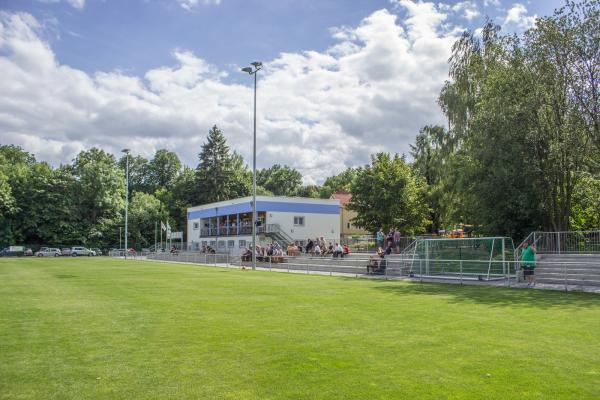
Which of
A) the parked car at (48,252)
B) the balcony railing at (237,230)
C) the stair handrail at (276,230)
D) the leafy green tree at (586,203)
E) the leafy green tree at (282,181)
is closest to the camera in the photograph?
the leafy green tree at (586,203)

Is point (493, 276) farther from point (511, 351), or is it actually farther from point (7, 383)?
point (7, 383)

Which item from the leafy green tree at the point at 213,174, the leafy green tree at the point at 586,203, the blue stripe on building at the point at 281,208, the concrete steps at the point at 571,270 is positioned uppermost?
the leafy green tree at the point at 213,174

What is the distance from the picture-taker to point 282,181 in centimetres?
11631

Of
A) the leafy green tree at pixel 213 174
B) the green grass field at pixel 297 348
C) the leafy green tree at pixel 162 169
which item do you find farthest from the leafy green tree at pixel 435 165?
the leafy green tree at pixel 162 169

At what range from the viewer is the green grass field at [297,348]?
6.31m

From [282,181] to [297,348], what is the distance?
10802 centimetres

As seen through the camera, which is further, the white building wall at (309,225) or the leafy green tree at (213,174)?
the leafy green tree at (213,174)

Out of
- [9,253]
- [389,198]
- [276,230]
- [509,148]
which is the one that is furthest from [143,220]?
[509,148]

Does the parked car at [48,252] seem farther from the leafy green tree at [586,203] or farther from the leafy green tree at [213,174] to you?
the leafy green tree at [586,203]

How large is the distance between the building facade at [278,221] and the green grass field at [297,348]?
40.3 m

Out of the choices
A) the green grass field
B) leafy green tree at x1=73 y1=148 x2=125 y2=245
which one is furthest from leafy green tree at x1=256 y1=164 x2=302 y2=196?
the green grass field

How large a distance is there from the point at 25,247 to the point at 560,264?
243ft

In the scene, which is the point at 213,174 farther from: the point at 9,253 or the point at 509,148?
the point at 509,148

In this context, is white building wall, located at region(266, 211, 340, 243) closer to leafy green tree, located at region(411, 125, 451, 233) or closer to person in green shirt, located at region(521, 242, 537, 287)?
leafy green tree, located at region(411, 125, 451, 233)
